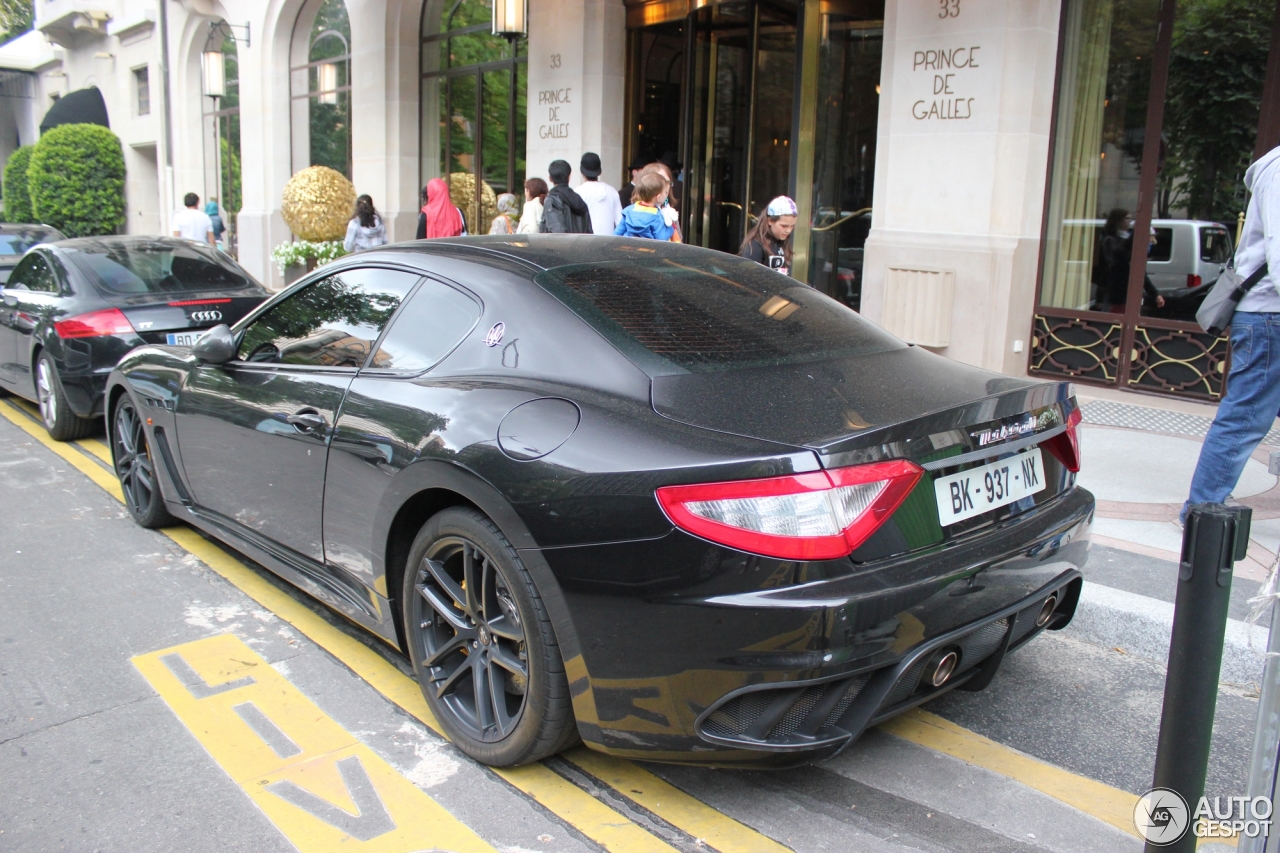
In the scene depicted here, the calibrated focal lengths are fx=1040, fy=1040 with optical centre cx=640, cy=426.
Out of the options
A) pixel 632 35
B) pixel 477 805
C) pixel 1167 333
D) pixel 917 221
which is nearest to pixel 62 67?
pixel 632 35

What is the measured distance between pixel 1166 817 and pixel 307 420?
282cm

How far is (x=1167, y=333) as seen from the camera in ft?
26.5

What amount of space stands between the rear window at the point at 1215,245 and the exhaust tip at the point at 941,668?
6.50m

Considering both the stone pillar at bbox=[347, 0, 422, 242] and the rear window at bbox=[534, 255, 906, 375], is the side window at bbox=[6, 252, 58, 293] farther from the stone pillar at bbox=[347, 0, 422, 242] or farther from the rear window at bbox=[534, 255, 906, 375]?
the stone pillar at bbox=[347, 0, 422, 242]

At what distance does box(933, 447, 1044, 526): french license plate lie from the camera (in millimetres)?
2648

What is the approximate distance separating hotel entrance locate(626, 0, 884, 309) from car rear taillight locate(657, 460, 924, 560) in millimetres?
9103

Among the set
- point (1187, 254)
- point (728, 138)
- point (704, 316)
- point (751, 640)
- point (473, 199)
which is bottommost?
A: point (751, 640)

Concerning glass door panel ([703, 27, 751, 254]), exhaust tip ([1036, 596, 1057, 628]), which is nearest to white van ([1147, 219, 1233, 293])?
glass door panel ([703, 27, 751, 254])

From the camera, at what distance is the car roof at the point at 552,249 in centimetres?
345

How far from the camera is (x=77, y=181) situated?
24.6 metres

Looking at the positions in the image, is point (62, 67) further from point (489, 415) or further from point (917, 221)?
point (489, 415)

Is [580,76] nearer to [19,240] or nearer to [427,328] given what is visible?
[19,240]

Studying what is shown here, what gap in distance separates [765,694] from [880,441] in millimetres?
662

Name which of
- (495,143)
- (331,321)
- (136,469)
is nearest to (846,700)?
(331,321)
